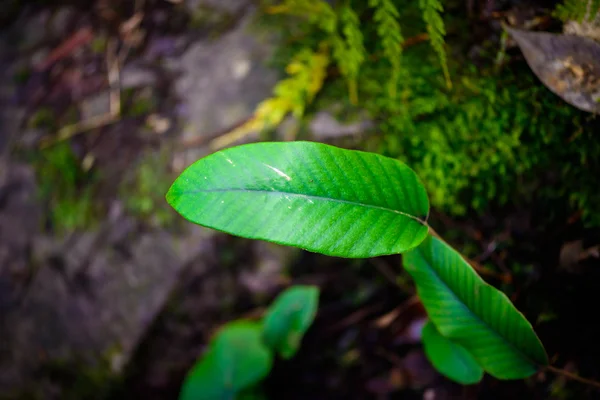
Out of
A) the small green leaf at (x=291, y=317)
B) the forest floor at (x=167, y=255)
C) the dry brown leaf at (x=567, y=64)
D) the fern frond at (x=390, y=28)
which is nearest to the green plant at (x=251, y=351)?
the small green leaf at (x=291, y=317)

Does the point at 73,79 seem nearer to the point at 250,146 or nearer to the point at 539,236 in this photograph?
the point at 250,146

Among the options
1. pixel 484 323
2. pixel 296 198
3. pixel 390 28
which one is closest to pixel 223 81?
pixel 390 28

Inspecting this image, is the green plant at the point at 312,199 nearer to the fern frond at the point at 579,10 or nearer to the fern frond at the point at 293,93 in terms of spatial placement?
the fern frond at the point at 579,10

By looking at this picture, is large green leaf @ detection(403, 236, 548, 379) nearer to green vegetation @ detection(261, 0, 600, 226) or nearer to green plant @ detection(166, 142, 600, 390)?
green plant @ detection(166, 142, 600, 390)

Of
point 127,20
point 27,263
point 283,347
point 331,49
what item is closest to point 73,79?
point 127,20

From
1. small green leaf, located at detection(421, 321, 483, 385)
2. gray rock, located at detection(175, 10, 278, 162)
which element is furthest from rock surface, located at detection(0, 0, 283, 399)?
small green leaf, located at detection(421, 321, 483, 385)

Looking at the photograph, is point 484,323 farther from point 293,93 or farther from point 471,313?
point 293,93
